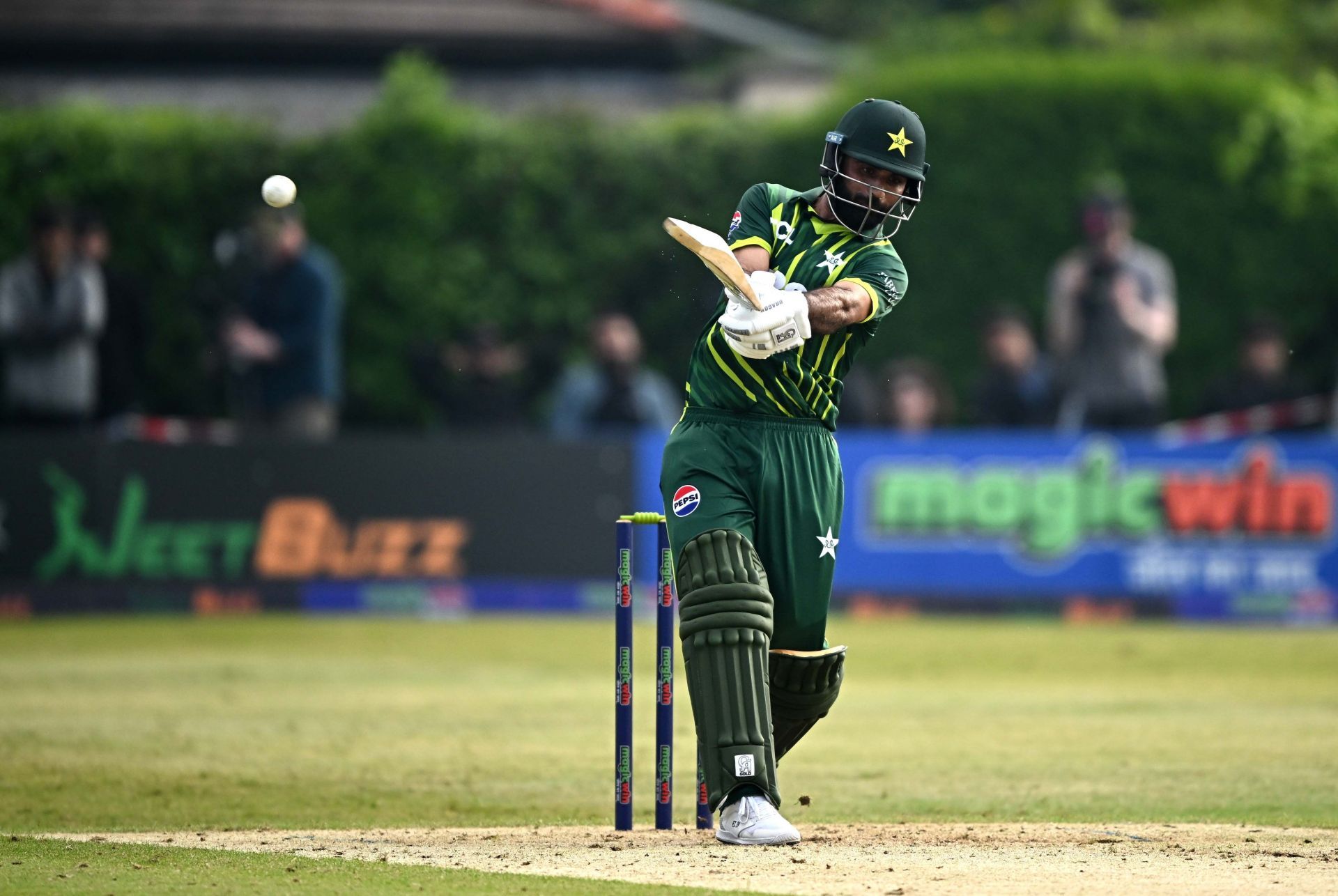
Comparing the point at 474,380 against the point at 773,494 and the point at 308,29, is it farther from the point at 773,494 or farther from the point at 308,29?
the point at 773,494

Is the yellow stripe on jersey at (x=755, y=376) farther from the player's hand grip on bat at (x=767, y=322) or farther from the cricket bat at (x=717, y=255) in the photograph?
the cricket bat at (x=717, y=255)

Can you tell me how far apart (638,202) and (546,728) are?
1060cm

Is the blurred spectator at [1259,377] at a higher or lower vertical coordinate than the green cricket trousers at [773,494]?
higher

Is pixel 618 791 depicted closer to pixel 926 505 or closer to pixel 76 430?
pixel 926 505

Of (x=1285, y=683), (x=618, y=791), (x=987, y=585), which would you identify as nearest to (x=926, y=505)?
(x=987, y=585)

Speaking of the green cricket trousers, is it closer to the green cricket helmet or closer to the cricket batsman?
the cricket batsman

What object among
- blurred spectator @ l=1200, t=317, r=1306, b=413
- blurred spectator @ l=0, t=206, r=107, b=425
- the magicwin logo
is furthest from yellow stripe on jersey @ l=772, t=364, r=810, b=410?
blurred spectator @ l=1200, t=317, r=1306, b=413

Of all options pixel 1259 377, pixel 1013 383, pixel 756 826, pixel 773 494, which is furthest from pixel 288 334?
pixel 756 826

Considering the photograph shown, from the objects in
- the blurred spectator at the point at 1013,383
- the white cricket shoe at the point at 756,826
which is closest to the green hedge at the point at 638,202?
the blurred spectator at the point at 1013,383

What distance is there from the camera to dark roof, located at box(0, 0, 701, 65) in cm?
2614

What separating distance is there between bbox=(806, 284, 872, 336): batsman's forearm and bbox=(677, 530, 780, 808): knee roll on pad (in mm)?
738

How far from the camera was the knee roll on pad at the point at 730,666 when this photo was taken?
21.3 ft

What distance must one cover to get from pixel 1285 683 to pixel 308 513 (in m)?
7.48

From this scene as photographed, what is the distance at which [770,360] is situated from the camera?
6738 mm
